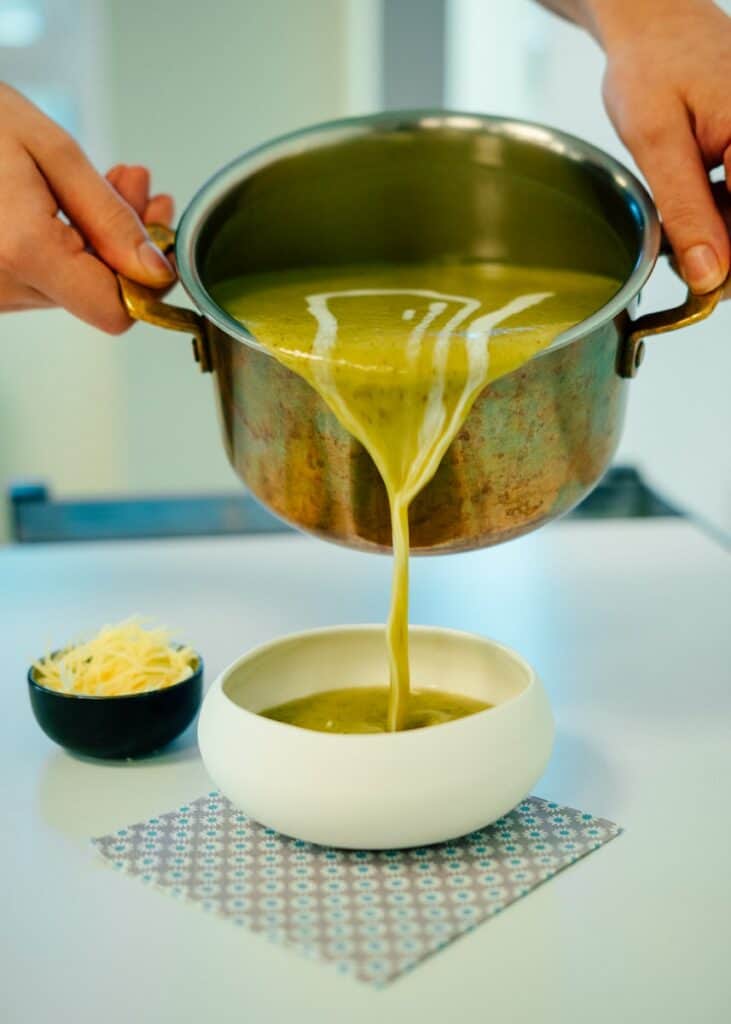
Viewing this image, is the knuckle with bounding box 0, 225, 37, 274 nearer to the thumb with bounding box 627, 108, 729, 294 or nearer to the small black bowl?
the small black bowl

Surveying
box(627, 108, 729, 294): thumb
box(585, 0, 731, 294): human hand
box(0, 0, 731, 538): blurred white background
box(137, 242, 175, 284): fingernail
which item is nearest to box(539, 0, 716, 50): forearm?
box(585, 0, 731, 294): human hand

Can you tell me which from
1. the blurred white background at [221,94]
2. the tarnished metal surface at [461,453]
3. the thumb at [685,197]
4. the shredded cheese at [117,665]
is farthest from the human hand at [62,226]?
the blurred white background at [221,94]

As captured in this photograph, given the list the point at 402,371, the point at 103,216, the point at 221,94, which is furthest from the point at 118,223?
the point at 221,94

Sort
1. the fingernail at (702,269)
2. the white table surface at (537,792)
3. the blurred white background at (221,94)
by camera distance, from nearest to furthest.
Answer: the white table surface at (537,792) < the fingernail at (702,269) < the blurred white background at (221,94)

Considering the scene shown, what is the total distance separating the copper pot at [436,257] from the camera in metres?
0.73

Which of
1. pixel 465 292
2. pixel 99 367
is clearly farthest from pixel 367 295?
pixel 99 367

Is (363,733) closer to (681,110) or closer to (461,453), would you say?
(461,453)

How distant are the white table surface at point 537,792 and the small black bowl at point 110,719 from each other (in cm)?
2

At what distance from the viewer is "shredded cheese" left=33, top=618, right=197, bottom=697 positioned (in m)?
0.77

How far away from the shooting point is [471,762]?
60 centimetres

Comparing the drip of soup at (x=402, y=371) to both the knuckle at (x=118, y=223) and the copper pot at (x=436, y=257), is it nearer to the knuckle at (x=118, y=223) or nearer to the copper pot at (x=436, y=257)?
the copper pot at (x=436, y=257)

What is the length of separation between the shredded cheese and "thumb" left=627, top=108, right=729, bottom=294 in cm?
43

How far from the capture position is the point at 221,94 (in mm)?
3145

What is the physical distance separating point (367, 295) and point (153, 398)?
2420mm
